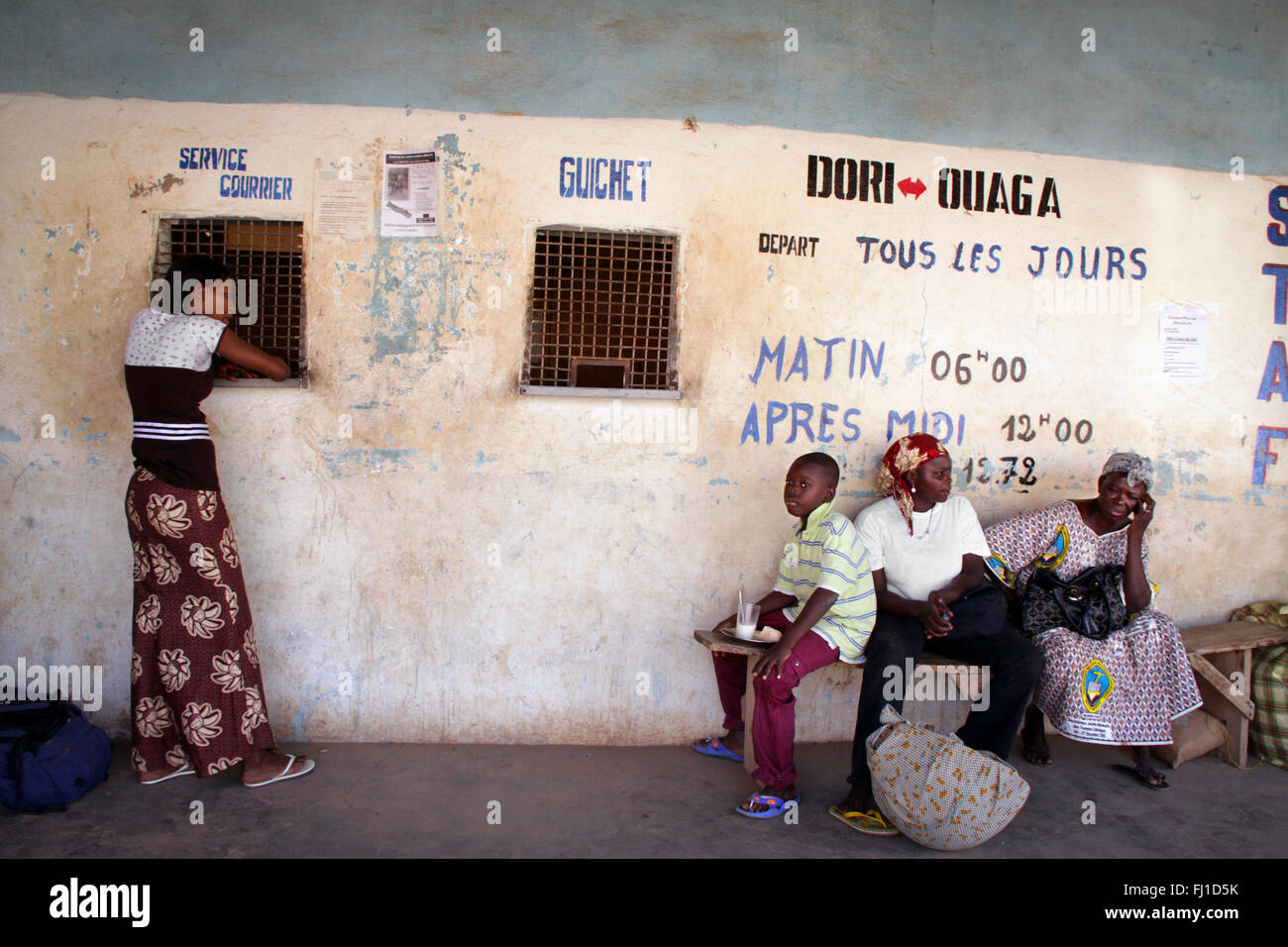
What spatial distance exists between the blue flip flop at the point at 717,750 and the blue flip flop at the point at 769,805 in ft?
1.57

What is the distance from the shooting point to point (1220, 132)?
4129mm

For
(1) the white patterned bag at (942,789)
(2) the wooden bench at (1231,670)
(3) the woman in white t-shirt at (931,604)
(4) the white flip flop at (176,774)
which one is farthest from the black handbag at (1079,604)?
(4) the white flip flop at (176,774)

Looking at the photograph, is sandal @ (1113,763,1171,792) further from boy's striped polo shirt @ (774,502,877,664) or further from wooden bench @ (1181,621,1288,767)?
boy's striped polo shirt @ (774,502,877,664)

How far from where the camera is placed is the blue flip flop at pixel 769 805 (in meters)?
3.16

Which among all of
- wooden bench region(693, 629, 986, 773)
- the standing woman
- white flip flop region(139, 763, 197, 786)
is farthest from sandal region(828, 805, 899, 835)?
white flip flop region(139, 763, 197, 786)

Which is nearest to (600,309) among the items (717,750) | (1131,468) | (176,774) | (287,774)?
(717,750)

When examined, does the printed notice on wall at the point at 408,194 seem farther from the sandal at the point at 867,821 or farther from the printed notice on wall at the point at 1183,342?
the printed notice on wall at the point at 1183,342

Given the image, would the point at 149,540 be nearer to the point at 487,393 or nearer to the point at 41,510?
the point at 41,510

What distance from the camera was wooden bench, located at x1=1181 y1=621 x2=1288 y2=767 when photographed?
374 cm

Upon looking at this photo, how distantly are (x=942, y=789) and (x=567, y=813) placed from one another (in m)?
1.33

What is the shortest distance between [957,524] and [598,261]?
1.91 m

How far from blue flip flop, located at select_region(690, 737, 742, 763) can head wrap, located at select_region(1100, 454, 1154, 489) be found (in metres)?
2.05
